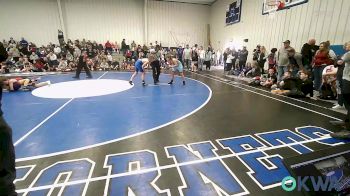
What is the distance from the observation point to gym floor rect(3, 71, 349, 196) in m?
2.64

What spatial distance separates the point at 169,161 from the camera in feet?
10.3

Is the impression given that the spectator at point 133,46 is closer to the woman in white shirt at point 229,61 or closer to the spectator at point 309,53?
the woman in white shirt at point 229,61

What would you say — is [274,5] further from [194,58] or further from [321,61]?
[321,61]

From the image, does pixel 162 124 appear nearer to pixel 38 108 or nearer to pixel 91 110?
pixel 91 110

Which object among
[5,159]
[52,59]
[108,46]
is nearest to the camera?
[5,159]

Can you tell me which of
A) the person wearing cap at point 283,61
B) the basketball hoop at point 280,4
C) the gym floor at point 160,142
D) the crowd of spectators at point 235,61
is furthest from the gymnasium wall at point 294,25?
the gym floor at point 160,142

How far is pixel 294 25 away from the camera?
10961mm

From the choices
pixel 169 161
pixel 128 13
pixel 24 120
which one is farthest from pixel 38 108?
pixel 128 13

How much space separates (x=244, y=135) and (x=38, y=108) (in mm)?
5445

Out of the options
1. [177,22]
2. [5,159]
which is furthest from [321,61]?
[177,22]

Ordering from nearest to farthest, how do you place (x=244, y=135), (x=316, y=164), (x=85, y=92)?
(x=316, y=164)
(x=244, y=135)
(x=85, y=92)

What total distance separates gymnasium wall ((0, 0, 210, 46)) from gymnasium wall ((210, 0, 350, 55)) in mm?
4151

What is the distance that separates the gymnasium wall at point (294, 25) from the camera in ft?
28.3

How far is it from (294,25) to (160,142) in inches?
424
